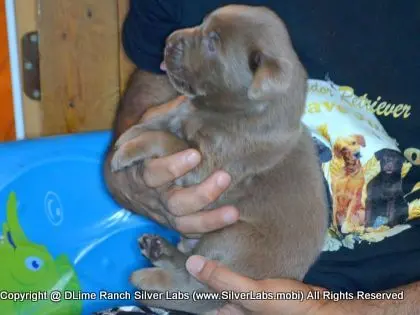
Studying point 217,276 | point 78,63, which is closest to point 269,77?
point 217,276

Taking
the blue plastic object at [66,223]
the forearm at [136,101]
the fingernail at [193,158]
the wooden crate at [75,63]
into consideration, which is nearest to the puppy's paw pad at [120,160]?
the fingernail at [193,158]

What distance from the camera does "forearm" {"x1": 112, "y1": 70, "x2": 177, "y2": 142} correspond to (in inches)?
61.7

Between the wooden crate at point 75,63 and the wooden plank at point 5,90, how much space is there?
0.16 ft

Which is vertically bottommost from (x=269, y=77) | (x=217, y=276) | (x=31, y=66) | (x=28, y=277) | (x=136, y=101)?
(x=28, y=277)

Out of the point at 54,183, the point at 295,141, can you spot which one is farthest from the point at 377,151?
the point at 54,183

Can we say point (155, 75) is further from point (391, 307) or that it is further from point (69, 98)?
point (69, 98)

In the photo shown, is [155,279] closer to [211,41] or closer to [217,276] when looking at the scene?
[217,276]

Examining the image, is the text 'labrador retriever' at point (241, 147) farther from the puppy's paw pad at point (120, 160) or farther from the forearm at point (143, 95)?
→ the forearm at point (143, 95)

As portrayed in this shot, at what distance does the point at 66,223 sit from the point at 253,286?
0.58 m

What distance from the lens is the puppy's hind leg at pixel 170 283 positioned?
1298 millimetres

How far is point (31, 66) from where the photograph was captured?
7.54 ft

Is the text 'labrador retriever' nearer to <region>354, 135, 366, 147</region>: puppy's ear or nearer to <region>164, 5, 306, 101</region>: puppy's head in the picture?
<region>164, 5, 306, 101</region>: puppy's head

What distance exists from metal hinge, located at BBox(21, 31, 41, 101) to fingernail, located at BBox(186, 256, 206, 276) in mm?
1255

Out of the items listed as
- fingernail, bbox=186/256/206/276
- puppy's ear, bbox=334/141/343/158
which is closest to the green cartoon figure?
fingernail, bbox=186/256/206/276
